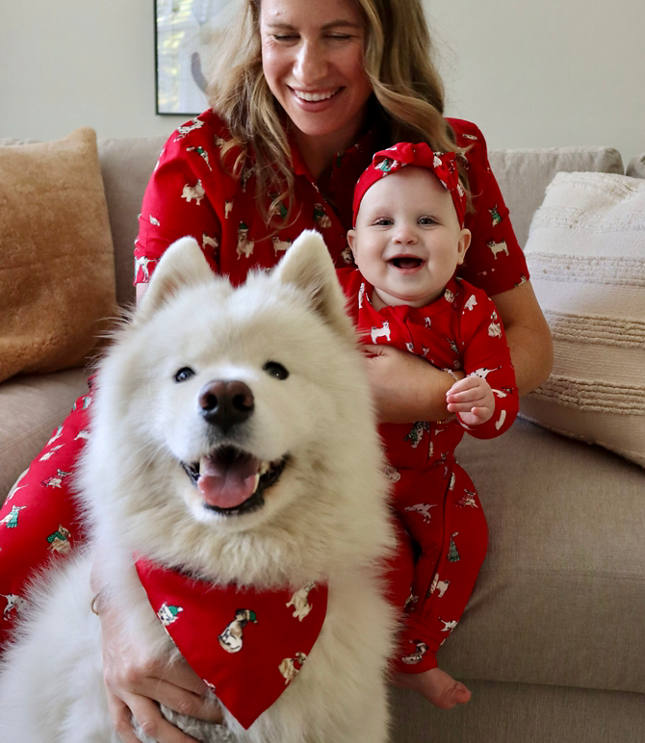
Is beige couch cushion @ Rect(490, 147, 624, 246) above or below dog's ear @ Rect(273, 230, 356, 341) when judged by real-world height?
below

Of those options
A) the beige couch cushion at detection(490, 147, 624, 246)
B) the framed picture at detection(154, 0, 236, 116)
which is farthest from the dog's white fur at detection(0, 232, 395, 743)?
the framed picture at detection(154, 0, 236, 116)

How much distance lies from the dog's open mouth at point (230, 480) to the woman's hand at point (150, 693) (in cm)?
29

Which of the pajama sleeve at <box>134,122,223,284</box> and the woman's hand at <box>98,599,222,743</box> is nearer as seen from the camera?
the woman's hand at <box>98,599,222,743</box>

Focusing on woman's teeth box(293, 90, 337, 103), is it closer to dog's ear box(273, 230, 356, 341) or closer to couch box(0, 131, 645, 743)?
dog's ear box(273, 230, 356, 341)

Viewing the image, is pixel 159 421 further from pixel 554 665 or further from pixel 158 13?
pixel 158 13

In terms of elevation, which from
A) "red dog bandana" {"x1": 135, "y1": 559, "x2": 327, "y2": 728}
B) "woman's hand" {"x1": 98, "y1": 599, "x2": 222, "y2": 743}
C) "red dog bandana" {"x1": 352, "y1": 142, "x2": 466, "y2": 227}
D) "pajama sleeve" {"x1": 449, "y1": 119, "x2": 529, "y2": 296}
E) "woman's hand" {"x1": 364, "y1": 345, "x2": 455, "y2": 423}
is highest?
"red dog bandana" {"x1": 352, "y1": 142, "x2": 466, "y2": 227}

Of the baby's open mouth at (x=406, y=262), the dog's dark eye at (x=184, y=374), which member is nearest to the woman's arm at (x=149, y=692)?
the dog's dark eye at (x=184, y=374)

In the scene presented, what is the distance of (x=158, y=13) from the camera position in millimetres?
3225

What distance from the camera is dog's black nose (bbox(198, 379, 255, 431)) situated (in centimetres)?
90

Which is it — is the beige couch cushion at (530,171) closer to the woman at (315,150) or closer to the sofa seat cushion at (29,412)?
the woman at (315,150)

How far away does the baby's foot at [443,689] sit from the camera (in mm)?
1446

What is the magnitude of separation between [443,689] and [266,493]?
2.44 ft

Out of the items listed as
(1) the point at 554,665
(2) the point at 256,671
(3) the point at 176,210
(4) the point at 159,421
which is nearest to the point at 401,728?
(1) the point at 554,665

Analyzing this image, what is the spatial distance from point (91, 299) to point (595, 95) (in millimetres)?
2225
